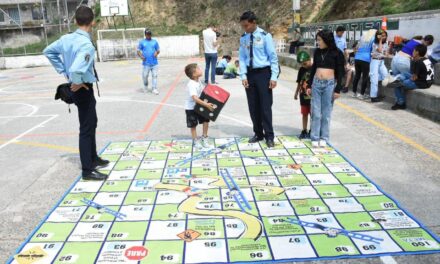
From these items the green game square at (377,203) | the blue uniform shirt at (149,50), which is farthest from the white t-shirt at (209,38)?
the green game square at (377,203)

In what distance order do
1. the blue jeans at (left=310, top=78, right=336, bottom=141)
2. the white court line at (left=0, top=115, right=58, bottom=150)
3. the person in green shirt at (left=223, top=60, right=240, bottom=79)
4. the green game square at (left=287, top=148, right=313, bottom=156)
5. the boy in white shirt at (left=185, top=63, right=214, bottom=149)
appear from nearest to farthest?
the green game square at (left=287, top=148, right=313, bottom=156), the blue jeans at (left=310, top=78, right=336, bottom=141), the boy in white shirt at (left=185, top=63, right=214, bottom=149), the white court line at (left=0, top=115, right=58, bottom=150), the person in green shirt at (left=223, top=60, right=240, bottom=79)

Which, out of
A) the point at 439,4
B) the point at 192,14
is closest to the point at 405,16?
the point at 439,4

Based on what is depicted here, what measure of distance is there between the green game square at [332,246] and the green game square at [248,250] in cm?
46

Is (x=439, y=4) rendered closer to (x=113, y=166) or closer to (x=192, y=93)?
(x=192, y=93)

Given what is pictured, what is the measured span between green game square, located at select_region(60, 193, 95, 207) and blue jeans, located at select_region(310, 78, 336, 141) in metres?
3.64

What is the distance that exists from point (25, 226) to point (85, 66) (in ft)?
6.40

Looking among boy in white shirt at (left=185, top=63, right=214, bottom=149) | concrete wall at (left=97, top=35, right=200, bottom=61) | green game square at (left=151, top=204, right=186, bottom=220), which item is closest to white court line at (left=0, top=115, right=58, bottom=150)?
boy in white shirt at (left=185, top=63, right=214, bottom=149)

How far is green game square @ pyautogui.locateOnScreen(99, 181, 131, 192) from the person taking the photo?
16.8 ft

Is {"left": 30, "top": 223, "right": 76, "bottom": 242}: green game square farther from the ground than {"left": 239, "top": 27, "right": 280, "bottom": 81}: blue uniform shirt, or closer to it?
closer to it

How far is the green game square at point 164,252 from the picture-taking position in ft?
11.6

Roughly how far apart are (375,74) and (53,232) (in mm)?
8235

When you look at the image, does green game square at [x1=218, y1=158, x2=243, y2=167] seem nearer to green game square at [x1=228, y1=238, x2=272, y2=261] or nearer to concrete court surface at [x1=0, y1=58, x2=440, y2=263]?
concrete court surface at [x1=0, y1=58, x2=440, y2=263]

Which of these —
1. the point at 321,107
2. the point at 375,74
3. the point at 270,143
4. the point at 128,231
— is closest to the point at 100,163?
the point at 128,231

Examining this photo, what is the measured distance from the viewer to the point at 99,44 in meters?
28.9
